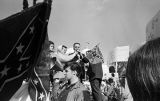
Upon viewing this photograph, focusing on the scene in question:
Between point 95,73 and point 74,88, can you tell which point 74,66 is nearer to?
point 74,88

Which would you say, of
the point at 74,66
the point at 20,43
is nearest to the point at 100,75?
the point at 74,66

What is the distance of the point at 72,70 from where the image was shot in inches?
225

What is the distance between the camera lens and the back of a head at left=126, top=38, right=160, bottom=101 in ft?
4.03

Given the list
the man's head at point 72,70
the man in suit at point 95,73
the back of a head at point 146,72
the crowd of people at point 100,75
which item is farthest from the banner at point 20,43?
the man in suit at point 95,73

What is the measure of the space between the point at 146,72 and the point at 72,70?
14.7 ft

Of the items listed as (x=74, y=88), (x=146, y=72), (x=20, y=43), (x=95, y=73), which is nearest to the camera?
(x=146, y=72)

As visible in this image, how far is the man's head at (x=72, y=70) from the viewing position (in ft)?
18.5

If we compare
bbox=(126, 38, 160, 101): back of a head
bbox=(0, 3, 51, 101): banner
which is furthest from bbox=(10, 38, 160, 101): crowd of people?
bbox=(0, 3, 51, 101): banner

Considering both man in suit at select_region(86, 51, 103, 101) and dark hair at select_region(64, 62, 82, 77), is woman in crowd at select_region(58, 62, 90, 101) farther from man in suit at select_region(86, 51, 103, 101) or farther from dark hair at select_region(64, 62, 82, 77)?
man in suit at select_region(86, 51, 103, 101)

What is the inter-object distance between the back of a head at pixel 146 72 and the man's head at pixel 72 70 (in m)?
4.28

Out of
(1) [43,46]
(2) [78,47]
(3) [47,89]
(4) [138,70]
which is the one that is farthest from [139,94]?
(2) [78,47]

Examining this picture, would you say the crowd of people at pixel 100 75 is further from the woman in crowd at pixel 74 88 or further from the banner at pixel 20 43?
the banner at pixel 20 43

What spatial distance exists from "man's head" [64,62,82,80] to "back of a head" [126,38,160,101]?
4282mm

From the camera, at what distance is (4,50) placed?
301cm
